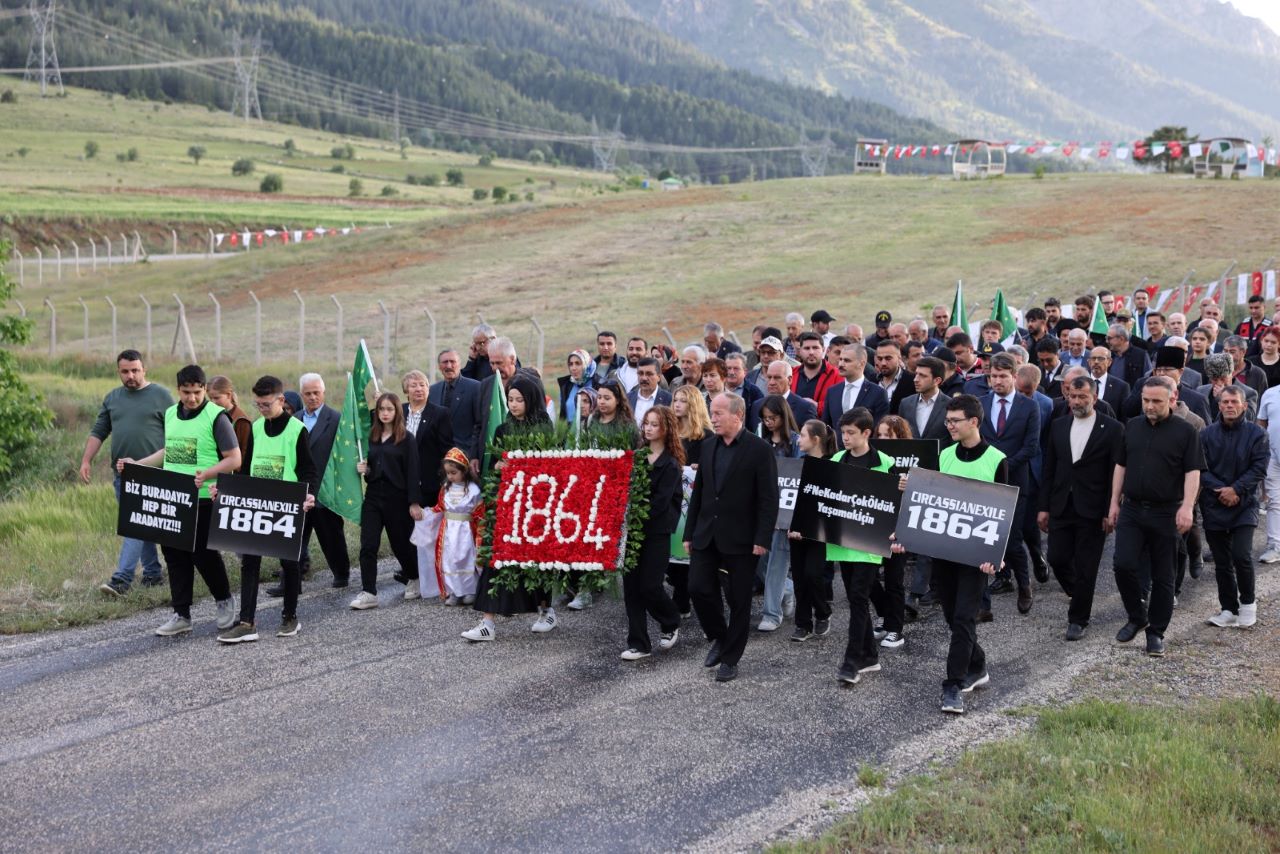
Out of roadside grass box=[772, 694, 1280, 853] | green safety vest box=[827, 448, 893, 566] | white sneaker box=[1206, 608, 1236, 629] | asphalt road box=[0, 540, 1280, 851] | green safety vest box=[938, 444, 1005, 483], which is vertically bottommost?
asphalt road box=[0, 540, 1280, 851]

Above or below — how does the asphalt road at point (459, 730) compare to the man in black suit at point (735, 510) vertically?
below

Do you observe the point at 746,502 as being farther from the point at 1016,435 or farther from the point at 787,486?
the point at 1016,435

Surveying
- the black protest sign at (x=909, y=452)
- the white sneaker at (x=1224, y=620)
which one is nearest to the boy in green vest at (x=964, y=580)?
the black protest sign at (x=909, y=452)

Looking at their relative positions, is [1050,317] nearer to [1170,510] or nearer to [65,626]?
[1170,510]

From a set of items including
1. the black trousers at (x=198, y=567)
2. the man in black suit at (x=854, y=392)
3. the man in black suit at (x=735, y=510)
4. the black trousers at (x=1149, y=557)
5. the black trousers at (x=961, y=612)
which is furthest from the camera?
the man in black suit at (x=854, y=392)

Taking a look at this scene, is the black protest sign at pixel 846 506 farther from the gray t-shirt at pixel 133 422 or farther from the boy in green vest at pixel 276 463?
the gray t-shirt at pixel 133 422

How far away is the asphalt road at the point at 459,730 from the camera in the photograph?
6836 millimetres

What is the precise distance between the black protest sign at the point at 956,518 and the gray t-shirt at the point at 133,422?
670cm

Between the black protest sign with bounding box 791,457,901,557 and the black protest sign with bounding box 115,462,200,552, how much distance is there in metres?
4.68

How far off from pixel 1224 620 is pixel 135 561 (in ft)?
30.1

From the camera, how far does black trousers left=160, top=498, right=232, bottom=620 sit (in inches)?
406

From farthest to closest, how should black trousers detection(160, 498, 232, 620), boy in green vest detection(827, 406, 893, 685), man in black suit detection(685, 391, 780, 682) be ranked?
black trousers detection(160, 498, 232, 620) → man in black suit detection(685, 391, 780, 682) → boy in green vest detection(827, 406, 893, 685)

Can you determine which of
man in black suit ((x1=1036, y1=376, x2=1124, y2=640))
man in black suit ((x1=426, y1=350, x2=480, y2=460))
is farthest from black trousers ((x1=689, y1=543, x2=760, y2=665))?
man in black suit ((x1=426, y1=350, x2=480, y2=460))

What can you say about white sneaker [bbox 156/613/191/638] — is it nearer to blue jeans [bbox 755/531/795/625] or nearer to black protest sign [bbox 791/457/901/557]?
blue jeans [bbox 755/531/795/625]
